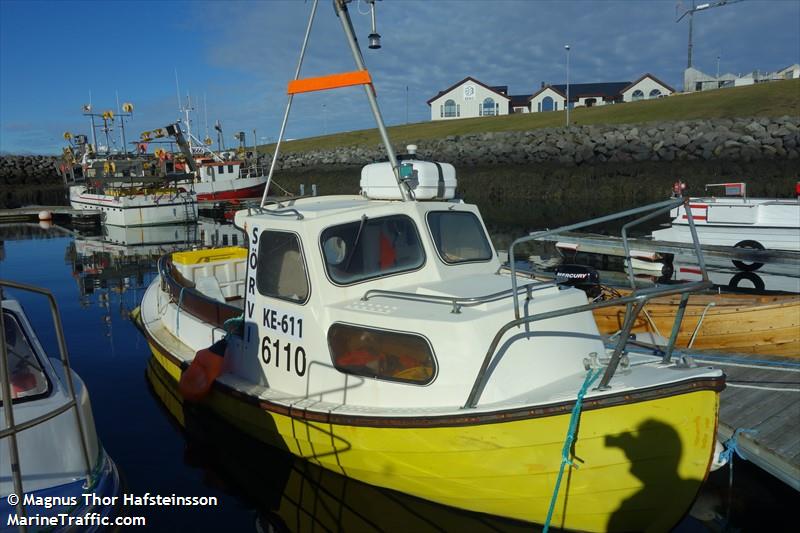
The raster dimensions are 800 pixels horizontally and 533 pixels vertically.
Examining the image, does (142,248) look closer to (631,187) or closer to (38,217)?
(38,217)

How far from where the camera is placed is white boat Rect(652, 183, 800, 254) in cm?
1650

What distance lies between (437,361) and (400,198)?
2554 mm

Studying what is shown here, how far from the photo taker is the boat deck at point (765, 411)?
5875 millimetres

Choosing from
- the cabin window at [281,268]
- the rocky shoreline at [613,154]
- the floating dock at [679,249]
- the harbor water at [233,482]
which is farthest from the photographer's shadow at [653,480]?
the rocky shoreline at [613,154]

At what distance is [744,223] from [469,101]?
6311cm

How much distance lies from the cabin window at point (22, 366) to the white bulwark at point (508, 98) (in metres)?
75.7

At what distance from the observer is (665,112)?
5016cm

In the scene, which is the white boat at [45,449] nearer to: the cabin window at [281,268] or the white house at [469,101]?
the cabin window at [281,268]

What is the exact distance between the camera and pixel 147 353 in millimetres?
12062

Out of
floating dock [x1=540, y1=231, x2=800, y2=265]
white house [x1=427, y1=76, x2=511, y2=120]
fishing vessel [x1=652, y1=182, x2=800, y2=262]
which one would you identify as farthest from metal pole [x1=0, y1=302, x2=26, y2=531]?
white house [x1=427, y1=76, x2=511, y2=120]

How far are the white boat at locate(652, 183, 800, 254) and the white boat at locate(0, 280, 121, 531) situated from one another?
15.7m

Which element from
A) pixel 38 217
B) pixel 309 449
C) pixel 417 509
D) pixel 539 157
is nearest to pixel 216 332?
pixel 309 449

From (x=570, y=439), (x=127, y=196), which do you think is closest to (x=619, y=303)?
(x=570, y=439)

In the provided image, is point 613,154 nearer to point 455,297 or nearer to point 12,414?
point 455,297
